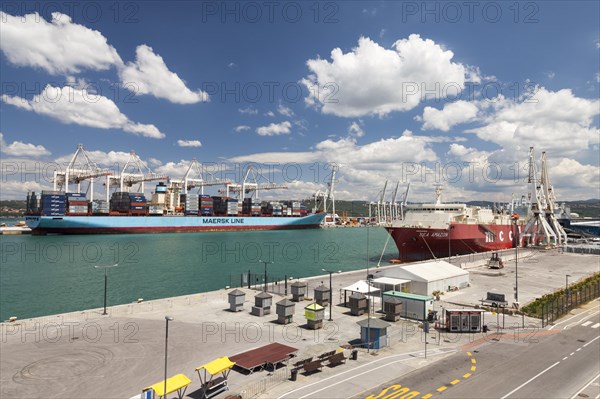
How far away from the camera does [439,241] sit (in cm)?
6344

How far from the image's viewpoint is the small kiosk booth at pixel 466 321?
24.5 m

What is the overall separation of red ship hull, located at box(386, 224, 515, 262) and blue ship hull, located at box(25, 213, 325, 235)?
11098cm

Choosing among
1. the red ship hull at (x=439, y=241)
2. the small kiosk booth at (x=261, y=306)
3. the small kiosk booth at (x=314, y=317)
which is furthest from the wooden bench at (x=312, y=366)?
the red ship hull at (x=439, y=241)

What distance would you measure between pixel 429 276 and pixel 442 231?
29467 millimetres

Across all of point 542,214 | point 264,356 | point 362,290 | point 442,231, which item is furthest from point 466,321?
point 542,214

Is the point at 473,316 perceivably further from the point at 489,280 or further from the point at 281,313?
the point at 489,280

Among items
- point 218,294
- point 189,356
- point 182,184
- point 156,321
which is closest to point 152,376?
point 189,356

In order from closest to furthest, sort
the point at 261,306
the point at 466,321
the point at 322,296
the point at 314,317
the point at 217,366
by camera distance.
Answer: the point at 217,366 → the point at 466,321 → the point at 314,317 → the point at 261,306 → the point at 322,296

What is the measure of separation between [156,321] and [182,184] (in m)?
160

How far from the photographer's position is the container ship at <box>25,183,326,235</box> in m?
126

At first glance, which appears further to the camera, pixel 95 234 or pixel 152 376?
pixel 95 234

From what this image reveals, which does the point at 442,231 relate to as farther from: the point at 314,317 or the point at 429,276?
the point at 314,317

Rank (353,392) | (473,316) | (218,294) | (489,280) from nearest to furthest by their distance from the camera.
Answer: (353,392)
(473,316)
(218,294)
(489,280)

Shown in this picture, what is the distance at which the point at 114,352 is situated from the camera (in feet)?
67.1
